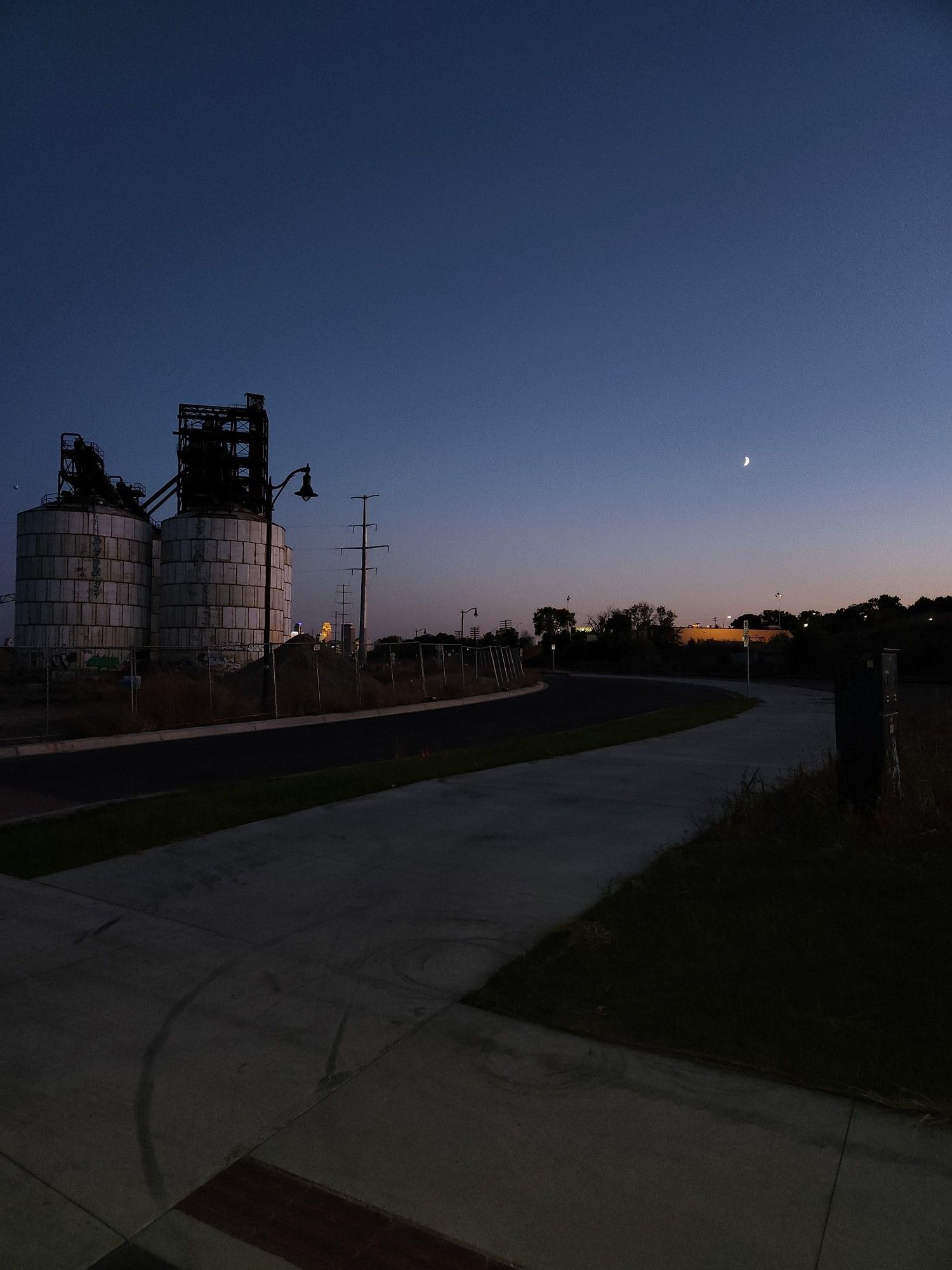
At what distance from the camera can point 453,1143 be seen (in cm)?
324

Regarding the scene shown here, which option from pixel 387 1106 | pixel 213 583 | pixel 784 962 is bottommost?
pixel 387 1106

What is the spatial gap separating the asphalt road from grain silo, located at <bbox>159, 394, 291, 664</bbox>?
131 ft

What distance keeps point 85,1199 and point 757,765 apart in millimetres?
11642

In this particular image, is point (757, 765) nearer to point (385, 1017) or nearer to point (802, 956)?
point (802, 956)

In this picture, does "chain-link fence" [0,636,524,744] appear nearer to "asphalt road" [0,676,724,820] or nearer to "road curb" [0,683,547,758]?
"road curb" [0,683,547,758]

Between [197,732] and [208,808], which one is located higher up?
[208,808]

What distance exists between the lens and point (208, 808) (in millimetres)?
9406

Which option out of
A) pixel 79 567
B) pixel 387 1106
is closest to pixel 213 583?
pixel 79 567

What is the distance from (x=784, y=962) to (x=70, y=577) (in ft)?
215

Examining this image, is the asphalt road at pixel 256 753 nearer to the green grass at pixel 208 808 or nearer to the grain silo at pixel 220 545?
the green grass at pixel 208 808

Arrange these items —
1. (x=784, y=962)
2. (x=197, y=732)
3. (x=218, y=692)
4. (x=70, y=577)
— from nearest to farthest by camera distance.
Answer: (x=784, y=962), (x=197, y=732), (x=218, y=692), (x=70, y=577)

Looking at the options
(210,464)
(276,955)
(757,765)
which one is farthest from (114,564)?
(276,955)

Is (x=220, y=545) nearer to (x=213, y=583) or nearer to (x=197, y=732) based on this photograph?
(x=213, y=583)

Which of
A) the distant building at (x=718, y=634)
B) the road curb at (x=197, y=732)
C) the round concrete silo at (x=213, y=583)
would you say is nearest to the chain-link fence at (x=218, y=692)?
the road curb at (x=197, y=732)
